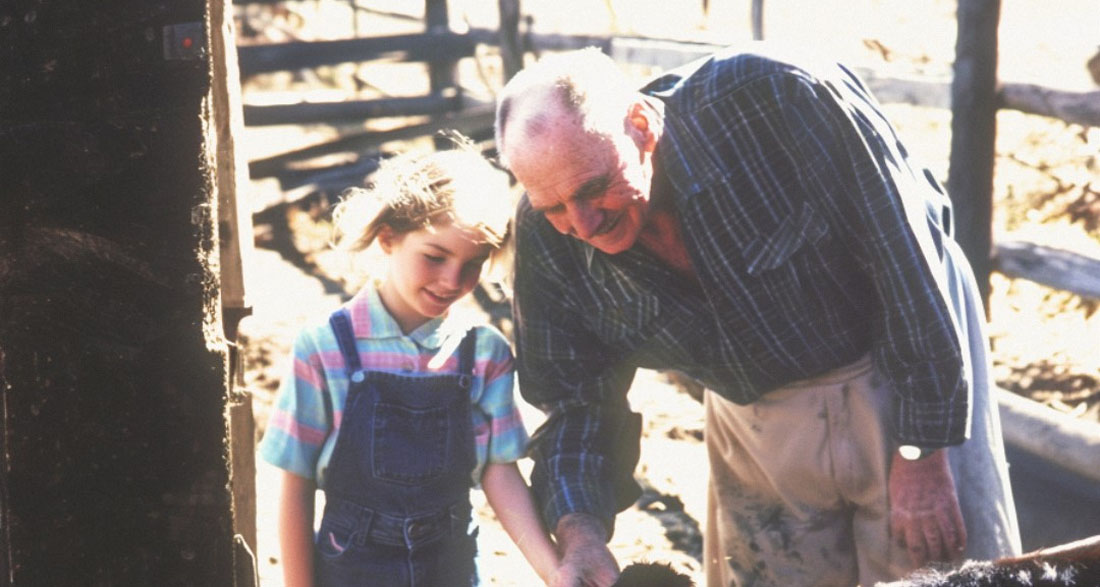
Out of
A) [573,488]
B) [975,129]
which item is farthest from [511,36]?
[573,488]

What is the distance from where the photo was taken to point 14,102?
4.53ft

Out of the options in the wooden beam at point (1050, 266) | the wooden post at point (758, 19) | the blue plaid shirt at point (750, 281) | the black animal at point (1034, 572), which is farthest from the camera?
the wooden post at point (758, 19)

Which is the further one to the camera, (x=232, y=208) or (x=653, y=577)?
(x=232, y=208)

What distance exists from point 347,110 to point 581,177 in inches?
296

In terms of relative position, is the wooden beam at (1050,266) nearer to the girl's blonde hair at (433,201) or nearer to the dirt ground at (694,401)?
the dirt ground at (694,401)

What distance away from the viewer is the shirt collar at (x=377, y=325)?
9.20 feet

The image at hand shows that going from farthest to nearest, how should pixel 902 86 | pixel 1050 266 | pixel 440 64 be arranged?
1. pixel 440 64
2. pixel 902 86
3. pixel 1050 266

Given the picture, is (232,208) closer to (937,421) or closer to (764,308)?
Answer: (764,308)

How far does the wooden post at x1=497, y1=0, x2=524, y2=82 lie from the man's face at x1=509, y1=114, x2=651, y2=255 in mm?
6620

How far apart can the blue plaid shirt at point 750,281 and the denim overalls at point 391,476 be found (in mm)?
226

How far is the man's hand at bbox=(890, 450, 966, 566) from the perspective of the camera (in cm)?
267

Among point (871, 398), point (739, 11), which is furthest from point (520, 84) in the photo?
point (739, 11)

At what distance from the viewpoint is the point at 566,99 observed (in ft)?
8.18

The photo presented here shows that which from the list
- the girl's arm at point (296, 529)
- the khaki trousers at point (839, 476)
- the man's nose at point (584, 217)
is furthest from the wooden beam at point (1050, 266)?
the girl's arm at point (296, 529)
